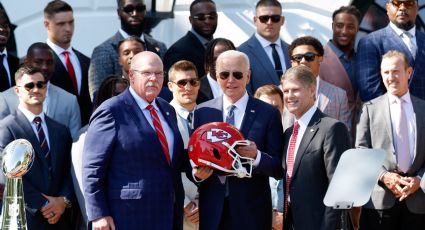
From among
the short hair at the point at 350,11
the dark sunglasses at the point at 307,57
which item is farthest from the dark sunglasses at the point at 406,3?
the dark sunglasses at the point at 307,57

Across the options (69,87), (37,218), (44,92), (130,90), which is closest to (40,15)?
(69,87)

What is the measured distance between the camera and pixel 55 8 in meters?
9.66

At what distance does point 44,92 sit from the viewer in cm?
822

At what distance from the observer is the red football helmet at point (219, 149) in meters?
6.82

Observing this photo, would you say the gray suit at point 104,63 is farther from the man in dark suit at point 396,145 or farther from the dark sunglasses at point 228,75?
the man in dark suit at point 396,145

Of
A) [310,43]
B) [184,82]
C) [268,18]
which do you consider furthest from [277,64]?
[184,82]

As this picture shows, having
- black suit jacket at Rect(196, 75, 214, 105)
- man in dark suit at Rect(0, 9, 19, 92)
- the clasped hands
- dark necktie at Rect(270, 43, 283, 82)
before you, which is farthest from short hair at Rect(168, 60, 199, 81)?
the clasped hands

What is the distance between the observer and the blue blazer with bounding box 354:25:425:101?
28.5ft

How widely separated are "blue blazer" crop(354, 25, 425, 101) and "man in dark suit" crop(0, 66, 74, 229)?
8.10ft

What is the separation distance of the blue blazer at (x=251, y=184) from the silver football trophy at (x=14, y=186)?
8.02 ft

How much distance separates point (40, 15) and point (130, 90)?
3.86m

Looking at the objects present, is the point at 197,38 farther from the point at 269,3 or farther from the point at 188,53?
the point at 269,3

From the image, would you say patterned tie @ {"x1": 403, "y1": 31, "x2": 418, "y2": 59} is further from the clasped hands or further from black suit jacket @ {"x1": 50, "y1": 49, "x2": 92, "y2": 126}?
black suit jacket @ {"x1": 50, "y1": 49, "x2": 92, "y2": 126}

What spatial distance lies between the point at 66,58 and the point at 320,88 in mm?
2359
